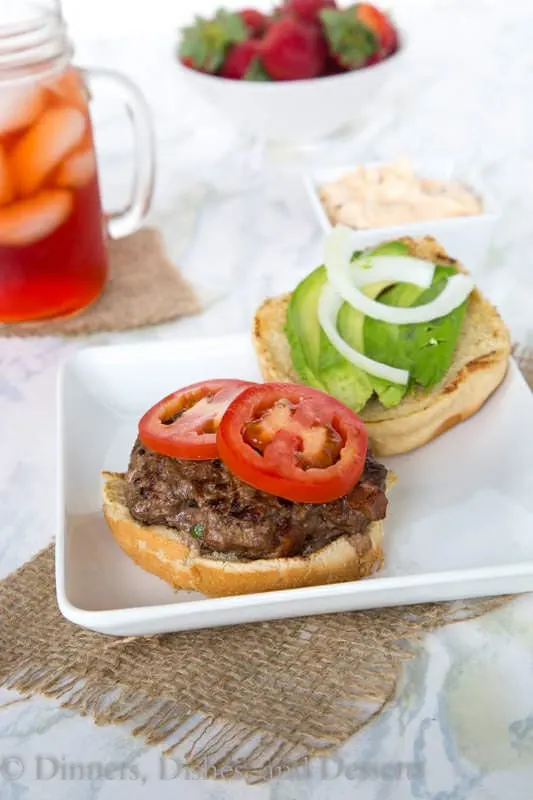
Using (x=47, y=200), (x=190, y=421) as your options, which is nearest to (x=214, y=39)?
(x=47, y=200)

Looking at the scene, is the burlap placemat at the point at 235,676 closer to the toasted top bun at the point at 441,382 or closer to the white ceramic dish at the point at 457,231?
the toasted top bun at the point at 441,382

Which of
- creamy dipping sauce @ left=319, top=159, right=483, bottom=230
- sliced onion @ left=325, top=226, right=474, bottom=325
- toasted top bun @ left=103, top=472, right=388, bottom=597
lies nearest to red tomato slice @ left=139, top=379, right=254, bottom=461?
toasted top bun @ left=103, top=472, right=388, bottom=597

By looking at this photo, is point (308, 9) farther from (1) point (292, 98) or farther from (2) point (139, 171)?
(2) point (139, 171)

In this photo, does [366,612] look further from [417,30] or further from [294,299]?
[417,30]

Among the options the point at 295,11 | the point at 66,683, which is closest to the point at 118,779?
the point at 66,683

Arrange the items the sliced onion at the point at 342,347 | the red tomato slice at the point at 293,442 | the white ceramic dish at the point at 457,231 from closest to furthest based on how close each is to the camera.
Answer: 1. the red tomato slice at the point at 293,442
2. the sliced onion at the point at 342,347
3. the white ceramic dish at the point at 457,231

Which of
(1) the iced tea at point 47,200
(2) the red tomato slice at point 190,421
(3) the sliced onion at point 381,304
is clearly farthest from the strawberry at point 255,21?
(2) the red tomato slice at point 190,421
